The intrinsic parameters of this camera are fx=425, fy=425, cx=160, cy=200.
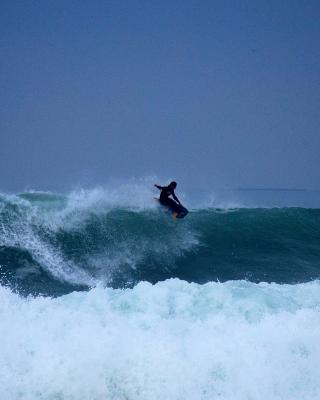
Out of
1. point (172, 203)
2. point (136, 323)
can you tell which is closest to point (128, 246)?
point (172, 203)

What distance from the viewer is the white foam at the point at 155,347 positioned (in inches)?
231

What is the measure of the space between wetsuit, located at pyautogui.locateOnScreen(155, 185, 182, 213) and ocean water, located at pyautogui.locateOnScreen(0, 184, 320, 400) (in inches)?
67.5

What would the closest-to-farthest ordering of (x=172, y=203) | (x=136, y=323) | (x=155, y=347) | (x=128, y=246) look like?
1. (x=155, y=347)
2. (x=136, y=323)
3. (x=128, y=246)
4. (x=172, y=203)

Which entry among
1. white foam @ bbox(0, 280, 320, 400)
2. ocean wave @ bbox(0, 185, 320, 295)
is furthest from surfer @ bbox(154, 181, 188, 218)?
white foam @ bbox(0, 280, 320, 400)

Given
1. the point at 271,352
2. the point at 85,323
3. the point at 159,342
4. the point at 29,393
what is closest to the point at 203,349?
the point at 159,342

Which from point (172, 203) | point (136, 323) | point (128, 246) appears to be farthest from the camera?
point (172, 203)

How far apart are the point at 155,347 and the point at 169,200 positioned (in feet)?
26.2

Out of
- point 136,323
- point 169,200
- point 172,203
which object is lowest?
point 136,323

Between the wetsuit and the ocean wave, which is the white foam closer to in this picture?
the ocean wave

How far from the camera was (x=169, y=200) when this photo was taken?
1406cm

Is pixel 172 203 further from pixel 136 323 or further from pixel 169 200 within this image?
pixel 136 323

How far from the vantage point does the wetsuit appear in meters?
13.7

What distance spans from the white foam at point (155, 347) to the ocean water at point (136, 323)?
0.02m

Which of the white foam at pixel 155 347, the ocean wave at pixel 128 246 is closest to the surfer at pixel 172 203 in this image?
the ocean wave at pixel 128 246
